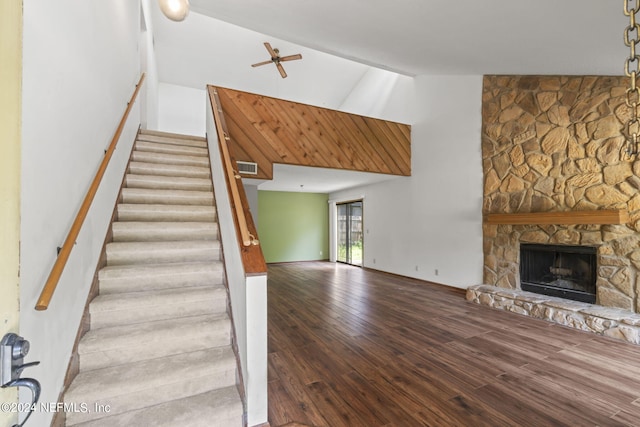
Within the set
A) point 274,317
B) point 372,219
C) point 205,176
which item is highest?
point 205,176

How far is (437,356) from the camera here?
2656mm

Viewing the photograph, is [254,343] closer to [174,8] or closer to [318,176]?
[174,8]

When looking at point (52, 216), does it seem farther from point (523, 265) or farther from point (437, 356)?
point (523, 265)

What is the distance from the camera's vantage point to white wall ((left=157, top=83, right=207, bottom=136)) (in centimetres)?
776

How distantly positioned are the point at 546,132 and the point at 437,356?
3.74 metres

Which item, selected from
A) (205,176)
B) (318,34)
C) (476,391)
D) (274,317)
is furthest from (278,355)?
(318,34)

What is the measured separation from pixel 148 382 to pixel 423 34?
4.43 metres

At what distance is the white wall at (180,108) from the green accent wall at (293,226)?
9.46 feet

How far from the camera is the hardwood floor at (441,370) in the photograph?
188 cm

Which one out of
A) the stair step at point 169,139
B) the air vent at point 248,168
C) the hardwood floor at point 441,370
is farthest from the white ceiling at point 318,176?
the hardwood floor at point 441,370

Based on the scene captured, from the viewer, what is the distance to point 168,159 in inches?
147

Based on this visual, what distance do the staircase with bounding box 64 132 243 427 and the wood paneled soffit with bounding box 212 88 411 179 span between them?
171cm

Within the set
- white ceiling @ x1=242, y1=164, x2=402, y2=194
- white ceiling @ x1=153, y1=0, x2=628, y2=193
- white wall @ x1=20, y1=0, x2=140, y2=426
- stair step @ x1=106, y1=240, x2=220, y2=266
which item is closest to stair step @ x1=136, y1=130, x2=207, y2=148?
white ceiling @ x1=242, y1=164, x2=402, y2=194

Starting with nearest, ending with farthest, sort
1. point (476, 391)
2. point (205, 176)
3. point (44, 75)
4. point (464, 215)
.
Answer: point (44, 75)
point (476, 391)
point (205, 176)
point (464, 215)
